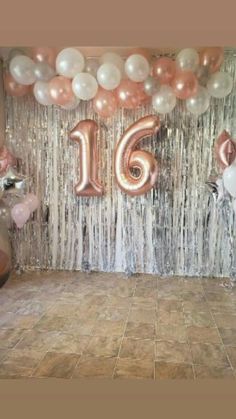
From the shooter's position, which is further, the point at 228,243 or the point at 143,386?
the point at 228,243

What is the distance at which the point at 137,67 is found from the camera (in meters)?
3.24

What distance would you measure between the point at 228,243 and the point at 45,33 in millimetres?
3084

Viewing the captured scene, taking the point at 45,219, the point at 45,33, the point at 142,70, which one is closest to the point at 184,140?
the point at 142,70

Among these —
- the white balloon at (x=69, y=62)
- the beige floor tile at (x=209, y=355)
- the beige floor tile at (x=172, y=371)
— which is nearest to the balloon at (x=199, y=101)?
the white balloon at (x=69, y=62)

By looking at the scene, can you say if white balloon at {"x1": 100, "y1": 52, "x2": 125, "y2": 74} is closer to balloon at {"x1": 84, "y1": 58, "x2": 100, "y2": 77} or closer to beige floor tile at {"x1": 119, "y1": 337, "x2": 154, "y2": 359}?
balloon at {"x1": 84, "y1": 58, "x2": 100, "y2": 77}

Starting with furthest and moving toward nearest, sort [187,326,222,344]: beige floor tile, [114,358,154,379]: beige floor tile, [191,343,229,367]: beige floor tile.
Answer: [187,326,222,344]: beige floor tile → [191,343,229,367]: beige floor tile → [114,358,154,379]: beige floor tile

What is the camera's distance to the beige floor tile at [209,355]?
2174mm

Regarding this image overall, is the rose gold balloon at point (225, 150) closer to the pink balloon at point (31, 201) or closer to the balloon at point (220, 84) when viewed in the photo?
the balloon at point (220, 84)

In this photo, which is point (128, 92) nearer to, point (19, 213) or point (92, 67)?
point (92, 67)

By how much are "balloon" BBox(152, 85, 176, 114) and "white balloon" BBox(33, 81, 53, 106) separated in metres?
1.09

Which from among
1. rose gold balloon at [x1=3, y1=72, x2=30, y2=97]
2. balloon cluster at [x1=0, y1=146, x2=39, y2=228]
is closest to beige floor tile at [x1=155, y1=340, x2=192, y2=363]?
balloon cluster at [x1=0, y1=146, x2=39, y2=228]

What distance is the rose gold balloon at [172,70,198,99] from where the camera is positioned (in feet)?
10.8

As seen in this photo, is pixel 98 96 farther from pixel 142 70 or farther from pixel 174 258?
pixel 174 258

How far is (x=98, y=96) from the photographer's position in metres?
3.51
